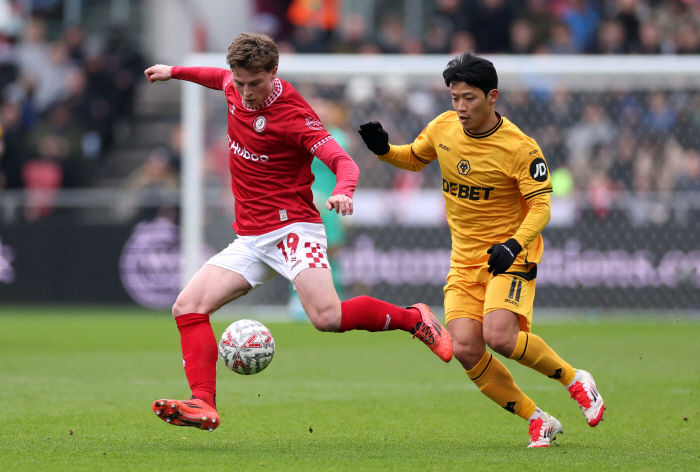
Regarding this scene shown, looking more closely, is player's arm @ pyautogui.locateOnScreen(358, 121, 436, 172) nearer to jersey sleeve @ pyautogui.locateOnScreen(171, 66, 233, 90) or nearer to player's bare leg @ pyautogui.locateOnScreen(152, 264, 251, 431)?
jersey sleeve @ pyautogui.locateOnScreen(171, 66, 233, 90)

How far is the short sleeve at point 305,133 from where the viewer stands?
517 cm

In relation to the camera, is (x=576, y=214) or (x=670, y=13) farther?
(x=670, y=13)

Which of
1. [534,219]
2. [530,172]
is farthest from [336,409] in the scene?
[530,172]

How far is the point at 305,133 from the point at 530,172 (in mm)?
1237

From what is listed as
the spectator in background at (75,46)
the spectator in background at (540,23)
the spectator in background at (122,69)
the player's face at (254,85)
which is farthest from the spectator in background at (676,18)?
the player's face at (254,85)

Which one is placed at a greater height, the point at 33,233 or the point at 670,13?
the point at 670,13

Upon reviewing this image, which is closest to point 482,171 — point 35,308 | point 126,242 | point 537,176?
point 537,176

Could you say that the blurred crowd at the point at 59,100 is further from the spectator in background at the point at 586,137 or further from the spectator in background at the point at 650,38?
the spectator in background at the point at 650,38

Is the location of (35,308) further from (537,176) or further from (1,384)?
(537,176)

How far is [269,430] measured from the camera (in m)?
5.61

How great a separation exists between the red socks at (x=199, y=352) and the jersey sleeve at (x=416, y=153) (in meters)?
1.47

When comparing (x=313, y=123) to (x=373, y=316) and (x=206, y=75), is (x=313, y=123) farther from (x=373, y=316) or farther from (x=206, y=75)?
(x=373, y=316)

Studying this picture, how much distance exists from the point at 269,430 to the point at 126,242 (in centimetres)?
878

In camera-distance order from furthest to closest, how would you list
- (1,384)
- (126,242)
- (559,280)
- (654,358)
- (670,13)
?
(670,13) < (126,242) < (559,280) < (654,358) < (1,384)
